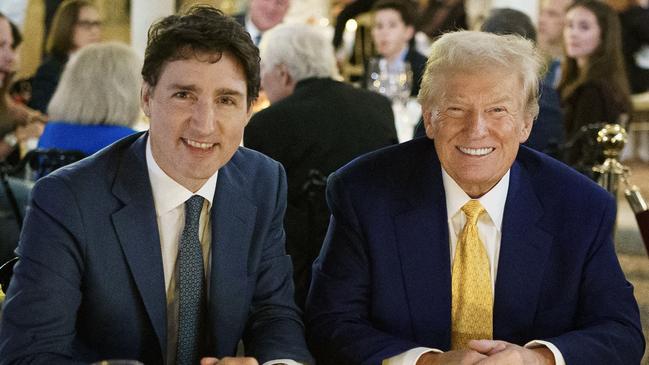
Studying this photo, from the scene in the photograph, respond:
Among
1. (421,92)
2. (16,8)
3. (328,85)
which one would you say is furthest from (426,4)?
(421,92)

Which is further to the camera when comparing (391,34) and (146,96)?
(391,34)

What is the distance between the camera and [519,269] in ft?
7.65

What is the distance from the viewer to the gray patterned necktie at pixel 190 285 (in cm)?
221

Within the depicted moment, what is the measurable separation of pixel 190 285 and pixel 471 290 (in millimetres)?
596

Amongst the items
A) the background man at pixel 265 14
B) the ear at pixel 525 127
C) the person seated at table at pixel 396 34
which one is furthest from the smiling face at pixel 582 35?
the ear at pixel 525 127

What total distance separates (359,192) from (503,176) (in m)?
0.32

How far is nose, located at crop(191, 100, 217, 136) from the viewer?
7.04ft

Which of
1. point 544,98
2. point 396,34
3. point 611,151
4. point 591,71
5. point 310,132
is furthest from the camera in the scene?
point 396,34

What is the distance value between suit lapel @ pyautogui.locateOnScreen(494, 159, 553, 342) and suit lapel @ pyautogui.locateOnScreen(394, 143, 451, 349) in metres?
0.11

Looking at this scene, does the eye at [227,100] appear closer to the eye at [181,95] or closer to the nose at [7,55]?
the eye at [181,95]

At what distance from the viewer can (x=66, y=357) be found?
6.75 feet

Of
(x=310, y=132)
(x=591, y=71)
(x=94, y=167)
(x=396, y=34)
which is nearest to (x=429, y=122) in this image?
(x=94, y=167)

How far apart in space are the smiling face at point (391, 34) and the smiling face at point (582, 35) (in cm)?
121

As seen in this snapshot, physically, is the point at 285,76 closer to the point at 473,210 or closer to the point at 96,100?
the point at 96,100
